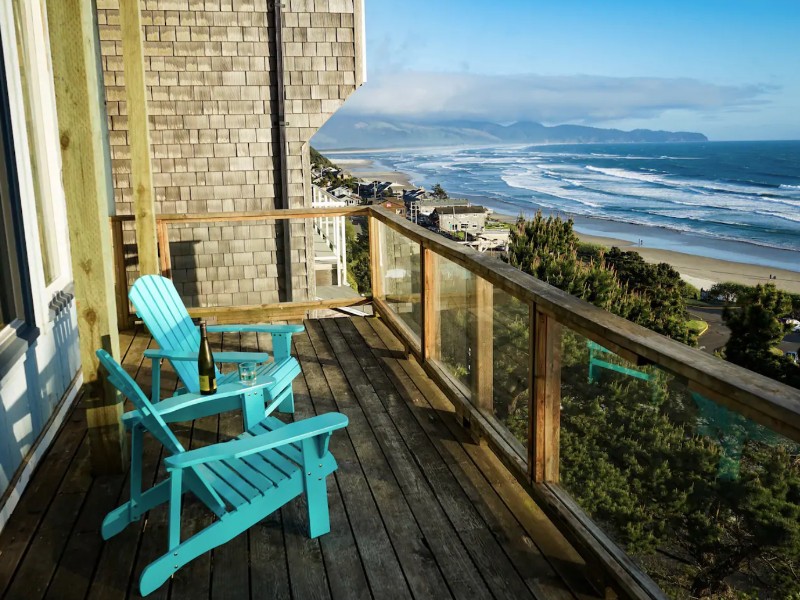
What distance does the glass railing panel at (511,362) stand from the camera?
3.00 meters

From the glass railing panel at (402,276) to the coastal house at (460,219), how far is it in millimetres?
35692

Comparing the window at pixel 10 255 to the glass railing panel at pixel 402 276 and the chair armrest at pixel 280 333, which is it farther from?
the glass railing panel at pixel 402 276

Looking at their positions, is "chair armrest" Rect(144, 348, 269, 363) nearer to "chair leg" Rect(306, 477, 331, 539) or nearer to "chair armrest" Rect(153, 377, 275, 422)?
"chair armrest" Rect(153, 377, 275, 422)

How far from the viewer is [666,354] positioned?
197 cm

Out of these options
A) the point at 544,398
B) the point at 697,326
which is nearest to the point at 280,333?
the point at 544,398

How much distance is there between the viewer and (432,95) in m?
147

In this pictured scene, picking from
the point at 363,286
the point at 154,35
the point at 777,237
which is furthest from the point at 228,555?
the point at 777,237

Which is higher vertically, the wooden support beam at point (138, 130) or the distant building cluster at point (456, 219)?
the wooden support beam at point (138, 130)

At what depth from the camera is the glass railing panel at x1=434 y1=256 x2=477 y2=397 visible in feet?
12.1

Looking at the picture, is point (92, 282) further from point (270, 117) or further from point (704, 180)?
point (704, 180)

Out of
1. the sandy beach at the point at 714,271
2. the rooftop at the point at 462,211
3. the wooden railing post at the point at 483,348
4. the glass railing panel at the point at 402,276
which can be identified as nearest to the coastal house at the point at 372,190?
the rooftop at the point at 462,211

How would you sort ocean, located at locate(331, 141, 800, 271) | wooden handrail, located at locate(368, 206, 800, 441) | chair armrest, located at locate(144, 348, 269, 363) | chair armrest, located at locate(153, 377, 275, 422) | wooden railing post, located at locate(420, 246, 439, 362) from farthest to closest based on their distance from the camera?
ocean, located at locate(331, 141, 800, 271)
wooden railing post, located at locate(420, 246, 439, 362)
chair armrest, located at locate(144, 348, 269, 363)
chair armrest, located at locate(153, 377, 275, 422)
wooden handrail, located at locate(368, 206, 800, 441)

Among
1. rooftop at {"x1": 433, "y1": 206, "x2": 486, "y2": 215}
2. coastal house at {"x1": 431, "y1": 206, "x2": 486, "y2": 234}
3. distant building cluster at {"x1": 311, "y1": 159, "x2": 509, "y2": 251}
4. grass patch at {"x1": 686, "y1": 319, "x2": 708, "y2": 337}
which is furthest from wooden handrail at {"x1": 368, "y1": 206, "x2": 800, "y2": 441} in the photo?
rooftop at {"x1": 433, "y1": 206, "x2": 486, "y2": 215}

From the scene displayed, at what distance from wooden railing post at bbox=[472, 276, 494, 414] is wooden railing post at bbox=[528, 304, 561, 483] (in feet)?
1.80
